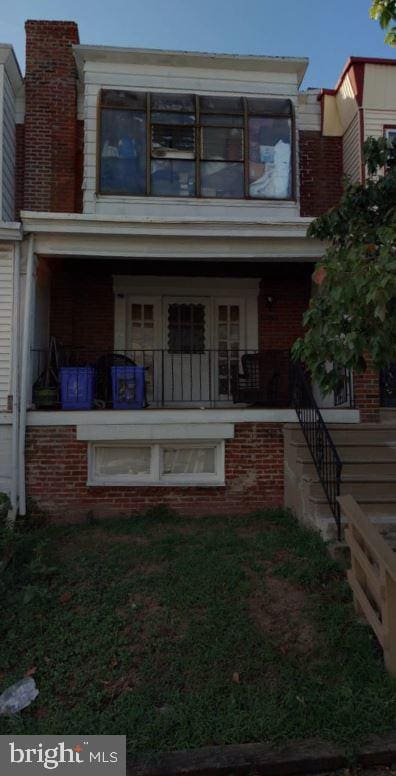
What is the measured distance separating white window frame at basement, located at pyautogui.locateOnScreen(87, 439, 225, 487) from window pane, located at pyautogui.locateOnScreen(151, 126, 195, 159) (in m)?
4.51

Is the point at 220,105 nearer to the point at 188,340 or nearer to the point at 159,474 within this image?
the point at 188,340

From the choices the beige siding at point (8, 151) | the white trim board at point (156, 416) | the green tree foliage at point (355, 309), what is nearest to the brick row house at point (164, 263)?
the white trim board at point (156, 416)

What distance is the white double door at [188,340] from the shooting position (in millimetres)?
9195

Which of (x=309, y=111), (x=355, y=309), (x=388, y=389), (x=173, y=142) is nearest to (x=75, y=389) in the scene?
(x=173, y=142)

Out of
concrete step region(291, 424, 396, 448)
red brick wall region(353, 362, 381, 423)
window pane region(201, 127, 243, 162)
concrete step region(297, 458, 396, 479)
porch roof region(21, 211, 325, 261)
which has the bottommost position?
concrete step region(297, 458, 396, 479)

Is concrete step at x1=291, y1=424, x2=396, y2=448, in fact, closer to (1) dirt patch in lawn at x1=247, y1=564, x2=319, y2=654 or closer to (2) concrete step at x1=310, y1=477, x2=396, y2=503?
(2) concrete step at x1=310, y1=477, x2=396, y2=503

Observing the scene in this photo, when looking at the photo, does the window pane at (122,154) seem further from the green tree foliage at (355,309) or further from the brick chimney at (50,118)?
the green tree foliage at (355,309)

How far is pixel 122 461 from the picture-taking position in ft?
22.9

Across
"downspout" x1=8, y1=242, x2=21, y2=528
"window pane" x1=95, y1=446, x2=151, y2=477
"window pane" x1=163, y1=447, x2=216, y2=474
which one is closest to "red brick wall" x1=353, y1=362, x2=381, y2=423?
"window pane" x1=163, y1=447, x2=216, y2=474

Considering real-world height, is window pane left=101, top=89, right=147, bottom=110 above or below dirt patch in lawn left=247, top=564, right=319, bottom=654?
above

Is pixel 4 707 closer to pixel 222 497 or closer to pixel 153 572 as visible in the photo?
pixel 153 572

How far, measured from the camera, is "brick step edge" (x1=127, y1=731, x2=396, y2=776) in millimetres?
2883

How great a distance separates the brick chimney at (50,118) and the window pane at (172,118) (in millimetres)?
1386

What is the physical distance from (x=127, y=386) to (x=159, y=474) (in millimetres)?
1329
